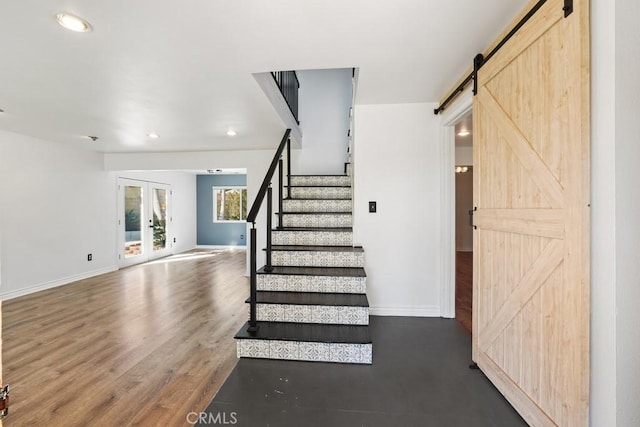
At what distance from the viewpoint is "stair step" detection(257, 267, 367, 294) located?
8.38 feet

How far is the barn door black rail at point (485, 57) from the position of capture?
126cm

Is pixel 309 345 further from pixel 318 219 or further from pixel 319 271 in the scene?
pixel 318 219

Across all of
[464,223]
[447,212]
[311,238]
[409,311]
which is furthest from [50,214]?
[464,223]

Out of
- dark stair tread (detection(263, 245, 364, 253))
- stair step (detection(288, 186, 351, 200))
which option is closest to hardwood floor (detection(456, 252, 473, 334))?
dark stair tread (detection(263, 245, 364, 253))

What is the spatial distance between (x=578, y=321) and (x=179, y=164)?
19.1 feet

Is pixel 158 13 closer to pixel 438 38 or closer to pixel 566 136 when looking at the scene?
pixel 438 38

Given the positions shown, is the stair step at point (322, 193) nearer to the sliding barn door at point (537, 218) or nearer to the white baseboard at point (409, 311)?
the white baseboard at point (409, 311)

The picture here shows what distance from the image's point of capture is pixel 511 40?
1.64 meters

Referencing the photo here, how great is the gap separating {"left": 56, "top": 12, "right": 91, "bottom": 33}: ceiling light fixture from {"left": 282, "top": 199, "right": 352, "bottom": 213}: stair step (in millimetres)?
2523

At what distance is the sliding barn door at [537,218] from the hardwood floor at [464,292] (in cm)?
100

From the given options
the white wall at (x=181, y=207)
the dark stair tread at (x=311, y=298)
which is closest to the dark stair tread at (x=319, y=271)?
the dark stair tread at (x=311, y=298)

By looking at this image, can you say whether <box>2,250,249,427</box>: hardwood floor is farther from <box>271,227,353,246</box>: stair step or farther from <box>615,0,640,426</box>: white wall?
<box>615,0,640,426</box>: white wall

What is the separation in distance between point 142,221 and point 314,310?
600 cm

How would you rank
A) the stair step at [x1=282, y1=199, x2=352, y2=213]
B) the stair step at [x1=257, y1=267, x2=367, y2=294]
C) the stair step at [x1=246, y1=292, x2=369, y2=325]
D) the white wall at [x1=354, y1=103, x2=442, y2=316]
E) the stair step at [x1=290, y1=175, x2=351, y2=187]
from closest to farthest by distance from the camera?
1. the stair step at [x1=246, y1=292, x2=369, y2=325]
2. the stair step at [x1=257, y1=267, x2=367, y2=294]
3. the white wall at [x1=354, y1=103, x2=442, y2=316]
4. the stair step at [x1=282, y1=199, x2=352, y2=213]
5. the stair step at [x1=290, y1=175, x2=351, y2=187]
